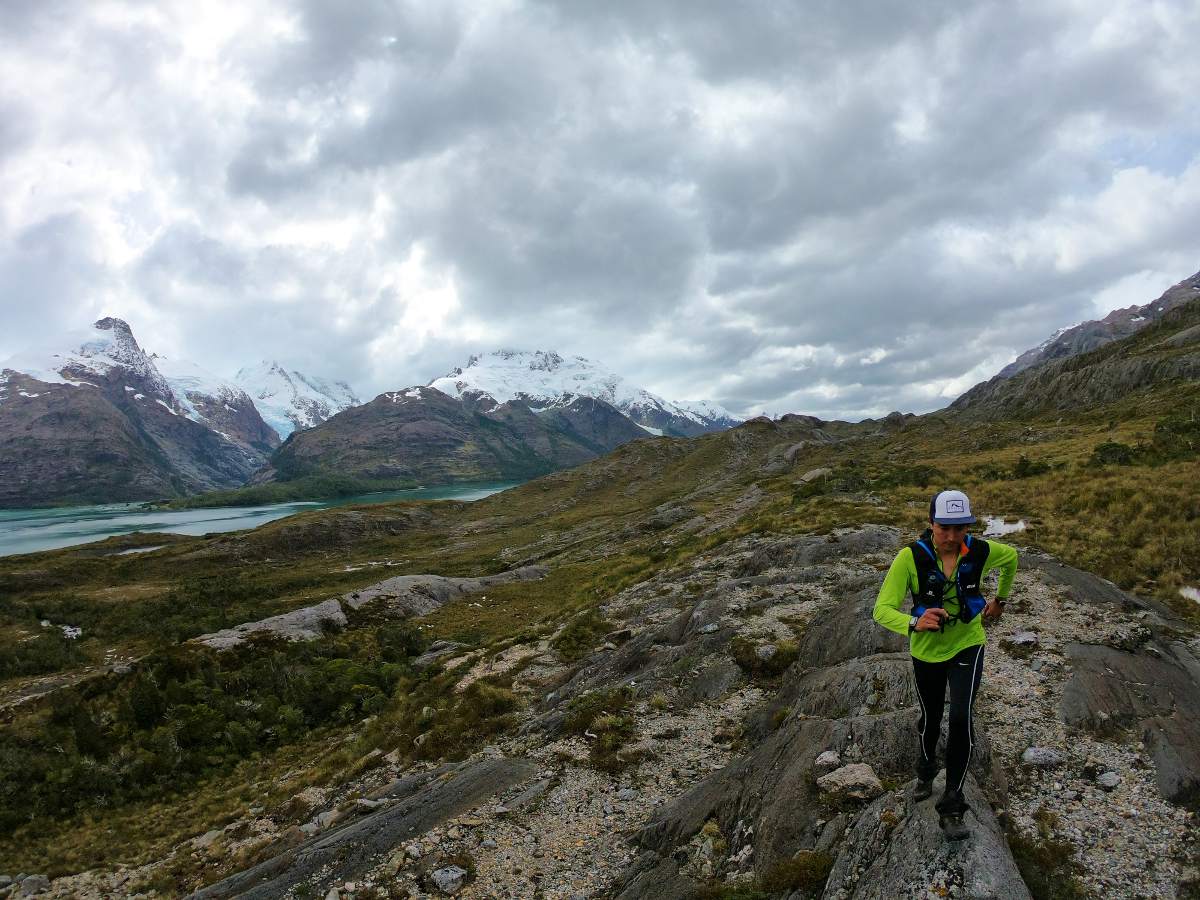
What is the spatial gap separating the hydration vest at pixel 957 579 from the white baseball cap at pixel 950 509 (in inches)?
12.7

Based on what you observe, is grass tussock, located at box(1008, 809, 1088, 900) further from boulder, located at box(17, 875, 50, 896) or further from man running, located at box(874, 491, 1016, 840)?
boulder, located at box(17, 875, 50, 896)

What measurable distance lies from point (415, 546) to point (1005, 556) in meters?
130

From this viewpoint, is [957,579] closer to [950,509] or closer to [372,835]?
[950,509]

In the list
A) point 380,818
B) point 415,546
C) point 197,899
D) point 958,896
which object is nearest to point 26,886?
point 197,899

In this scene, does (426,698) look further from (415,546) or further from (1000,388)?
(1000,388)

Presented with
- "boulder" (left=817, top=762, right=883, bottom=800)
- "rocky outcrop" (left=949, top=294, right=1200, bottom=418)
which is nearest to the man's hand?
"boulder" (left=817, top=762, right=883, bottom=800)

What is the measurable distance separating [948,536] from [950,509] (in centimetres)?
37

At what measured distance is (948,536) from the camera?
7098mm

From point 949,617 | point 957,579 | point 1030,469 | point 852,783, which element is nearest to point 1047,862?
point 852,783

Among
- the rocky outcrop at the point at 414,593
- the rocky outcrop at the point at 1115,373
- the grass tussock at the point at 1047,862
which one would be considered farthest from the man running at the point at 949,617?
the rocky outcrop at the point at 1115,373

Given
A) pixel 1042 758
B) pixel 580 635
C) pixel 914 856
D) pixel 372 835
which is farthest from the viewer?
pixel 580 635

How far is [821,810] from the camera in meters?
8.52

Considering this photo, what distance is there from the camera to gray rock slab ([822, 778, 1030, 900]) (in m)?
6.36

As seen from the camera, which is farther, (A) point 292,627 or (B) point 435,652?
(A) point 292,627
